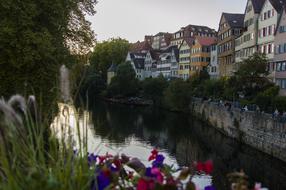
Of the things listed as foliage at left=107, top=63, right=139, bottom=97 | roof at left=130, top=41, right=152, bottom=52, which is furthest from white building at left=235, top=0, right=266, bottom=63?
roof at left=130, top=41, right=152, bottom=52

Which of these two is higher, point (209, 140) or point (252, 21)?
point (252, 21)

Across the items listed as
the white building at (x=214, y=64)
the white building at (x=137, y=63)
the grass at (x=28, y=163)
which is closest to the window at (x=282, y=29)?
the white building at (x=214, y=64)

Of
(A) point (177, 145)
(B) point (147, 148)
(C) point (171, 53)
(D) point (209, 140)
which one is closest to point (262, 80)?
(D) point (209, 140)

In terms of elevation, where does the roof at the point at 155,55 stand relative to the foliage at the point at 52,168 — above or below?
above

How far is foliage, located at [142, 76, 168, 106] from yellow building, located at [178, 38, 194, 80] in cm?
736

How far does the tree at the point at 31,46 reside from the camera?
19406 mm

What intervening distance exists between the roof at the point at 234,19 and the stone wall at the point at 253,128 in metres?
16.9

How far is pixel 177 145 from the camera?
116 feet

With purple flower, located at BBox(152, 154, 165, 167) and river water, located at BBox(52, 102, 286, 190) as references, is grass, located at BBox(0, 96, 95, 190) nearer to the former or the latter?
purple flower, located at BBox(152, 154, 165, 167)

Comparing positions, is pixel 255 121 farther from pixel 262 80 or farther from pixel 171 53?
pixel 171 53

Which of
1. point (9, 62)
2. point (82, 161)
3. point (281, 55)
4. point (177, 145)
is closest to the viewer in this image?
point (82, 161)

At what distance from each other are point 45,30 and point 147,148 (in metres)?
14.2

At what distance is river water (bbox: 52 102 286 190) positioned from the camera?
24438 mm

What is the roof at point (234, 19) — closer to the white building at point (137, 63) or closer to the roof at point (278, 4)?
the roof at point (278, 4)
